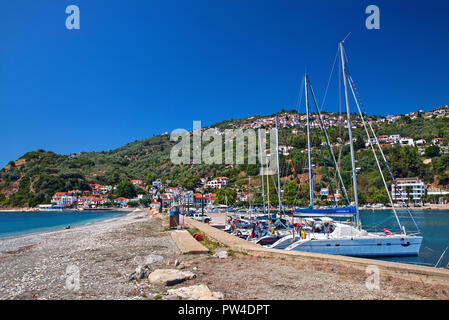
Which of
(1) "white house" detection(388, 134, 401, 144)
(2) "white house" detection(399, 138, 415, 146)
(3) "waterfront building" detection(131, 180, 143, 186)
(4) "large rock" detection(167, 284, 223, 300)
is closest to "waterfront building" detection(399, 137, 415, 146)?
(2) "white house" detection(399, 138, 415, 146)

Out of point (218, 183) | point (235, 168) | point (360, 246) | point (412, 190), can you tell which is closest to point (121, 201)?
point (218, 183)

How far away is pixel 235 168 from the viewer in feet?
422

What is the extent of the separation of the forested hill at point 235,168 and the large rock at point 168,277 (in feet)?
206

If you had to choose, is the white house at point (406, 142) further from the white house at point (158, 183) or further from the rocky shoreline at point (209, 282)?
the rocky shoreline at point (209, 282)

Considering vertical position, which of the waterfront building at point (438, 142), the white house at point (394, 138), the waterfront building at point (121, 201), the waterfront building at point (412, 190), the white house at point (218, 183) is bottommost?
the waterfront building at point (121, 201)

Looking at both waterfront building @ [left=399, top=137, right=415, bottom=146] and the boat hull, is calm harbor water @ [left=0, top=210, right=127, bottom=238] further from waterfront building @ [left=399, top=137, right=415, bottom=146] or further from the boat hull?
waterfront building @ [left=399, top=137, right=415, bottom=146]

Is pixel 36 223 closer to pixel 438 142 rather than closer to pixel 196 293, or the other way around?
pixel 196 293

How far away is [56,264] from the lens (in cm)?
1009

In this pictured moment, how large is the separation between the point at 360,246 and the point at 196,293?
1302 cm

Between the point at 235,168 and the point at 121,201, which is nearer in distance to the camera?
the point at 121,201

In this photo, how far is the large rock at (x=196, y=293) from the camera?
5.07 m

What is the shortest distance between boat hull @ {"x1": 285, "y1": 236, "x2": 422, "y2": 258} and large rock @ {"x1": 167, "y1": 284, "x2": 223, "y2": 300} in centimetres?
1059

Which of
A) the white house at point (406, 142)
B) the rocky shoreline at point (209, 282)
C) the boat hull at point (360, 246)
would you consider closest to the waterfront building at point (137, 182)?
the white house at point (406, 142)
